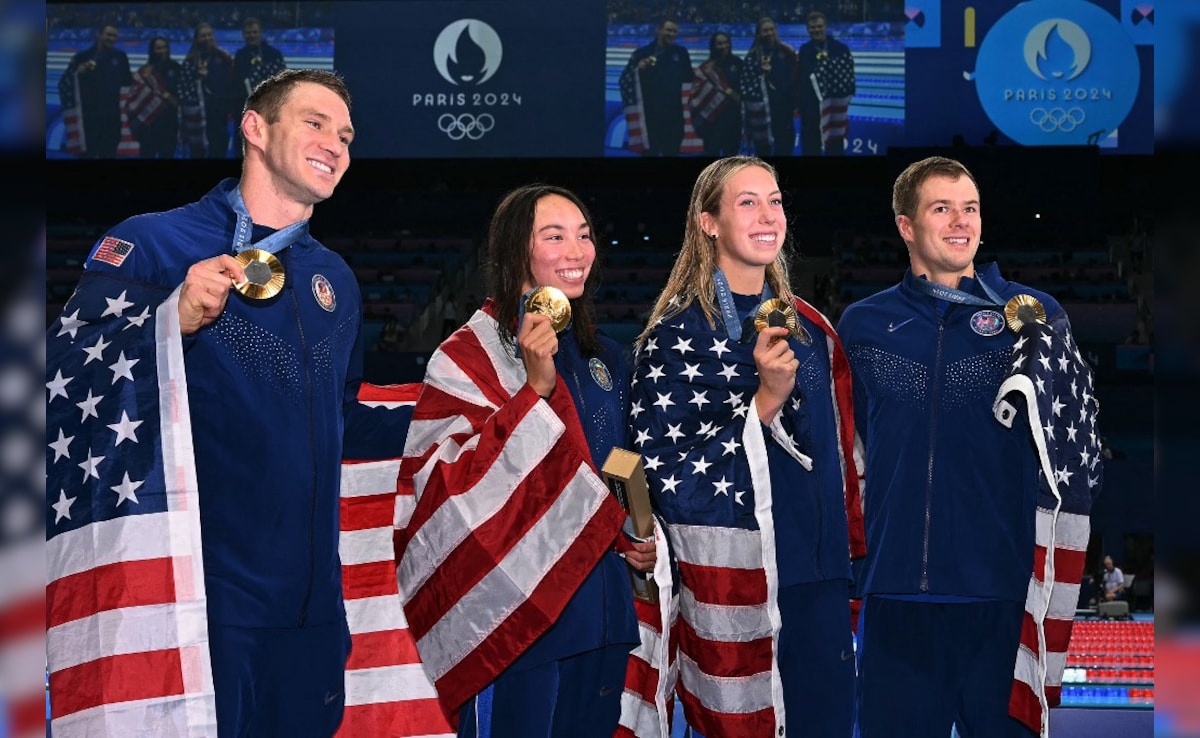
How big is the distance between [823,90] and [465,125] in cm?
528

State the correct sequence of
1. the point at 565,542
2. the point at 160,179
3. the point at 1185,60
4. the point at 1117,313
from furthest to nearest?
the point at 160,179
the point at 1117,313
the point at 565,542
the point at 1185,60

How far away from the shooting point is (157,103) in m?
20.0

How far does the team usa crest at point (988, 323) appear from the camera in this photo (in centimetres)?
355

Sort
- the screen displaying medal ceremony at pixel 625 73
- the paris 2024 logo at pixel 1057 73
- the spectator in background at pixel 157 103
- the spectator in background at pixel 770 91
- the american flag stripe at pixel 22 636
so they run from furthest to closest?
the spectator in background at pixel 157 103 < the spectator in background at pixel 770 91 < the screen displaying medal ceremony at pixel 625 73 < the paris 2024 logo at pixel 1057 73 < the american flag stripe at pixel 22 636

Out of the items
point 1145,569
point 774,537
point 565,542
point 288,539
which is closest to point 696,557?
point 774,537

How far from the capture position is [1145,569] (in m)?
15.7

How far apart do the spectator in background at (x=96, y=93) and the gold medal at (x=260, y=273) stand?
18.7 metres

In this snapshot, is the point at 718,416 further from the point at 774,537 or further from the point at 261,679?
the point at 261,679

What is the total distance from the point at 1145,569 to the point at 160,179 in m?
17.5

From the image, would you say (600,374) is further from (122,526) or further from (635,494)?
(122,526)

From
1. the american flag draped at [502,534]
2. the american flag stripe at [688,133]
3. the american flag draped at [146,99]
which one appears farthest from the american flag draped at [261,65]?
the american flag draped at [502,534]

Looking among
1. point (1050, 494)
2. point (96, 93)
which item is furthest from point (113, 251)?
point (96, 93)

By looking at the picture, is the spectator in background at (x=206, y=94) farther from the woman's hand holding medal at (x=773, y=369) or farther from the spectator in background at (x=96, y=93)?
the woman's hand holding medal at (x=773, y=369)

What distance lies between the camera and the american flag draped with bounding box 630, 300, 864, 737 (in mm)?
3211
